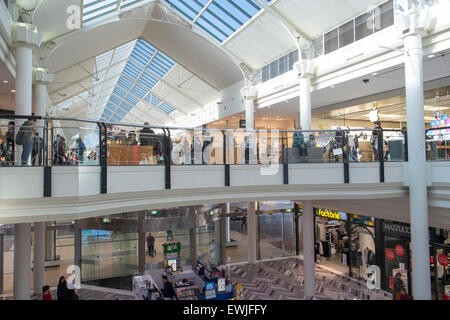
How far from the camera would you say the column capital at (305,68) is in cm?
1342

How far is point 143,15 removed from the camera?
57.1 feet

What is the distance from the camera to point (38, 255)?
13.3 meters

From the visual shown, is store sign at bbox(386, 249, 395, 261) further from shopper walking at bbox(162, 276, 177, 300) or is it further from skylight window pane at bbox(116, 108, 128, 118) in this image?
skylight window pane at bbox(116, 108, 128, 118)

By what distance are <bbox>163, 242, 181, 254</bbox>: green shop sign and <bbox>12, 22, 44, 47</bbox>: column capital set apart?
956 cm

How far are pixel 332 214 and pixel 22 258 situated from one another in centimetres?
1350

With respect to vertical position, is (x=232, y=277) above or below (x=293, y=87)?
below

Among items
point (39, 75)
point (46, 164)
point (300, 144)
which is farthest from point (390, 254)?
point (39, 75)

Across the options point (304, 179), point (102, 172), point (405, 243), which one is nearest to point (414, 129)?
point (304, 179)

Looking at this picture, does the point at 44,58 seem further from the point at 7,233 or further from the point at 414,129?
the point at 414,129

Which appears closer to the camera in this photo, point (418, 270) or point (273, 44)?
point (418, 270)

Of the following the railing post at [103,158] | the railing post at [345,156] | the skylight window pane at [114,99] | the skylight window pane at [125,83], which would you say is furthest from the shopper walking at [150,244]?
the skylight window pane at [114,99]

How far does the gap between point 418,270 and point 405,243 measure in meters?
4.05

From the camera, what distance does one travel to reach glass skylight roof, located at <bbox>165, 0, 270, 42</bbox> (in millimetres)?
14812

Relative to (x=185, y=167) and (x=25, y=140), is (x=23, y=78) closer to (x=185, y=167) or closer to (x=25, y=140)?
(x=25, y=140)
